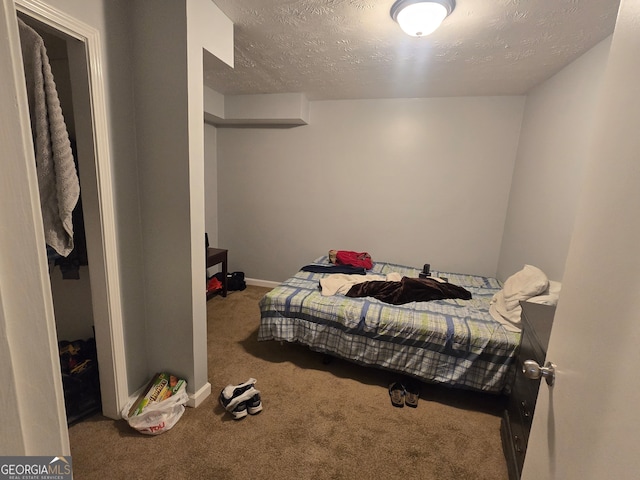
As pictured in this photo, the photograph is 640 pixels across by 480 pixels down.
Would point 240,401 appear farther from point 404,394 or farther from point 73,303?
point 73,303

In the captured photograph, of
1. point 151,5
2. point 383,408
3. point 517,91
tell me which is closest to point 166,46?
point 151,5

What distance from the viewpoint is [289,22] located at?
1.81 m

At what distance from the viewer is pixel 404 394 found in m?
2.06

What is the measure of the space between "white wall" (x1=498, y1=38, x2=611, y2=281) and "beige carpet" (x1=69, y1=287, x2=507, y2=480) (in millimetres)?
1239

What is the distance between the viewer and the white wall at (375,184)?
126 inches


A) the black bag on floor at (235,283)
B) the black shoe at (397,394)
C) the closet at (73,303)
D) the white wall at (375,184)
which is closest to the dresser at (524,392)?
the black shoe at (397,394)

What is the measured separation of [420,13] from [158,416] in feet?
8.59

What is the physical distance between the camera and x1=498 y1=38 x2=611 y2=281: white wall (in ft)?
6.32

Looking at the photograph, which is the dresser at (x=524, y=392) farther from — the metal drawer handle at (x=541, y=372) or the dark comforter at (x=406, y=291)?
the dark comforter at (x=406, y=291)

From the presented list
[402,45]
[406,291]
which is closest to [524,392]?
[406,291]

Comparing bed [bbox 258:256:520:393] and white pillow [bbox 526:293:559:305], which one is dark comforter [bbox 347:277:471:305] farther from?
white pillow [bbox 526:293:559:305]

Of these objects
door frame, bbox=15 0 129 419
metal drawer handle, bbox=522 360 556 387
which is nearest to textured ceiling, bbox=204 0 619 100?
door frame, bbox=15 0 129 419

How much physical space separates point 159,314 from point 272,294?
2.75ft

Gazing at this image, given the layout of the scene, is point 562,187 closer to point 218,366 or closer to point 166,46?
point 166,46
